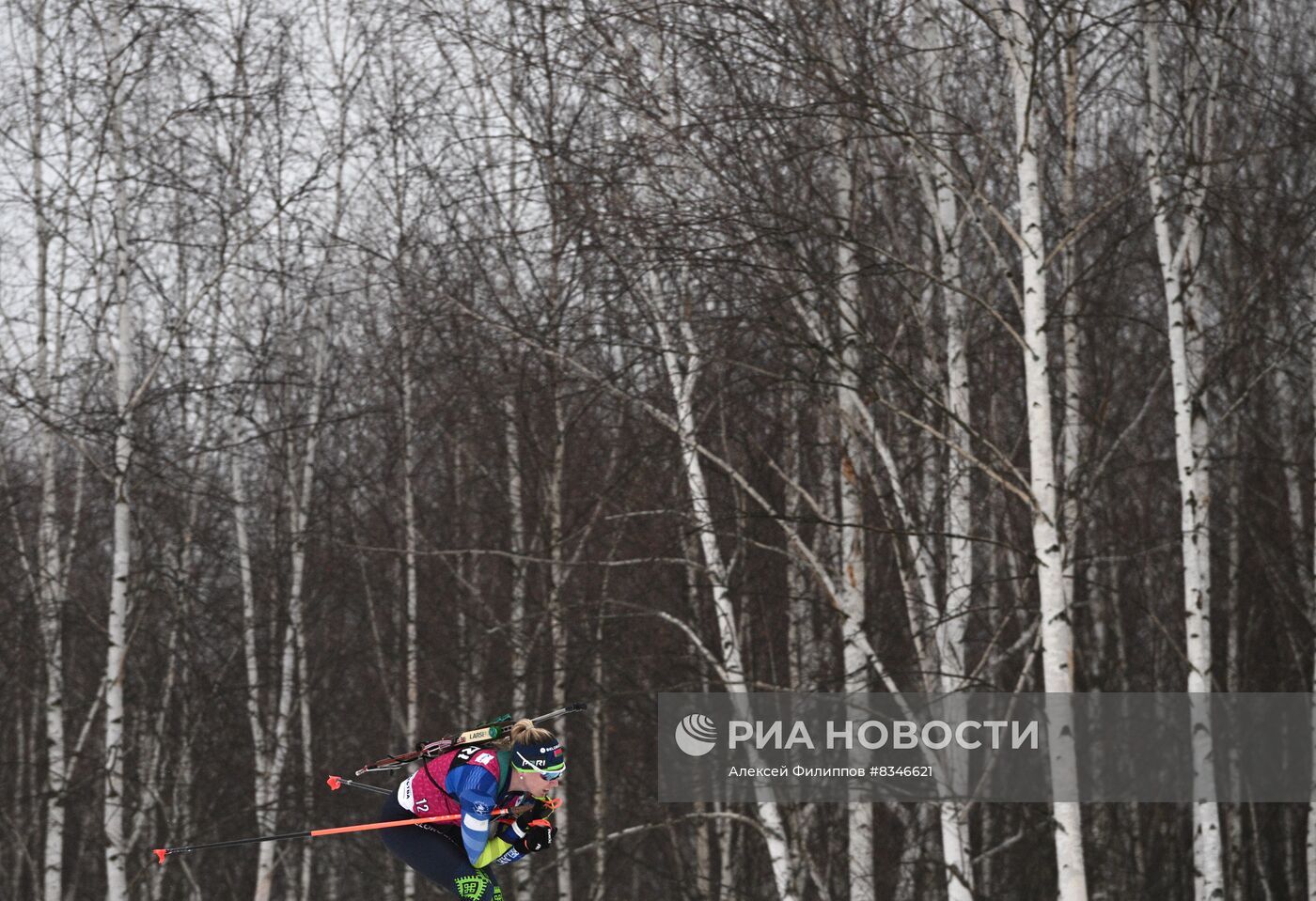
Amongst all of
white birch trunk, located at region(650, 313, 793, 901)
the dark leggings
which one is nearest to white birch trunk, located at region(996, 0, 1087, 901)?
white birch trunk, located at region(650, 313, 793, 901)

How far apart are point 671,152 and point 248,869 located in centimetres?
1940

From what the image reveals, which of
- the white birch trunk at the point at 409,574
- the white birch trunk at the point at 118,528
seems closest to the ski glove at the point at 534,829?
the white birch trunk at the point at 118,528

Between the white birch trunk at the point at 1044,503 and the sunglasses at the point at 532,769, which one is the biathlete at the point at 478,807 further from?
the white birch trunk at the point at 1044,503

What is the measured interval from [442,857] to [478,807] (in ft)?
1.72

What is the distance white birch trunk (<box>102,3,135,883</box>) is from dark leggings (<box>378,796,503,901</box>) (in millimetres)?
4817

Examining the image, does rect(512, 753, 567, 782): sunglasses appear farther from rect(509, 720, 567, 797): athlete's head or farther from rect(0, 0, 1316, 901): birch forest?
rect(0, 0, 1316, 901): birch forest

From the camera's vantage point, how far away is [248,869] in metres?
24.4

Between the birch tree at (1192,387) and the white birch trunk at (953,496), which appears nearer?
the white birch trunk at (953,496)

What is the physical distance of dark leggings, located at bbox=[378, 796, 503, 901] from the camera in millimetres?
6250

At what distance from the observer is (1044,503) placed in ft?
23.9

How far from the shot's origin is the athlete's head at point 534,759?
589cm

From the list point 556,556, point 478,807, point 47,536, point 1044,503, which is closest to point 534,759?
point 478,807

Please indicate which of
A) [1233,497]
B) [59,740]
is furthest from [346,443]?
[1233,497]

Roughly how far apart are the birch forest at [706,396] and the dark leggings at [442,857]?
233 centimetres
